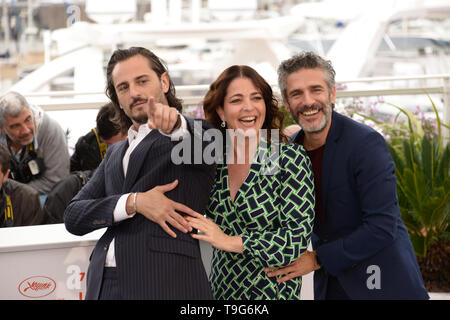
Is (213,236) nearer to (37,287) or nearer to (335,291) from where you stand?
(335,291)

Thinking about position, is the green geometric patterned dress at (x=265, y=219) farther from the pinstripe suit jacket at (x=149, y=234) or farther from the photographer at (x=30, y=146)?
the photographer at (x=30, y=146)

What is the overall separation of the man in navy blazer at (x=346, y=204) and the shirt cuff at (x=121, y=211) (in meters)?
0.49

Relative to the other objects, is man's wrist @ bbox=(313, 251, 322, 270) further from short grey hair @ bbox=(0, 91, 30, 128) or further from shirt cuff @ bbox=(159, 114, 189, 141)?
short grey hair @ bbox=(0, 91, 30, 128)

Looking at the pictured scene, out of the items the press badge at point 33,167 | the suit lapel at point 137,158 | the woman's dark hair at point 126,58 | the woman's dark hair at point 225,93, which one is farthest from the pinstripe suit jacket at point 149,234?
the press badge at point 33,167

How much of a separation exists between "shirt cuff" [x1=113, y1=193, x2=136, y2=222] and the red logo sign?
606 millimetres

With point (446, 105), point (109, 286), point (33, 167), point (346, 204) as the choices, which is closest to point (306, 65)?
point (346, 204)

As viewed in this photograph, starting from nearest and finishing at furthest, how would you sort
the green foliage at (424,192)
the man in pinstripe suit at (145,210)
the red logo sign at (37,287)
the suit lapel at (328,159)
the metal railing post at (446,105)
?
the man in pinstripe suit at (145,210) → the suit lapel at (328,159) → the red logo sign at (37,287) → the green foliage at (424,192) → the metal railing post at (446,105)

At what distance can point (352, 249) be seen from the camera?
166 cm

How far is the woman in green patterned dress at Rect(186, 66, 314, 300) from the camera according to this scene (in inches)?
61.1

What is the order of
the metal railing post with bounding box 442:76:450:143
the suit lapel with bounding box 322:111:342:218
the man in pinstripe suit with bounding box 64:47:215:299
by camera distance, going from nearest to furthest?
the man in pinstripe suit with bounding box 64:47:215:299 → the suit lapel with bounding box 322:111:342:218 → the metal railing post with bounding box 442:76:450:143

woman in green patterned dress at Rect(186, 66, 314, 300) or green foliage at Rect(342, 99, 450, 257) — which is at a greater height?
woman in green patterned dress at Rect(186, 66, 314, 300)

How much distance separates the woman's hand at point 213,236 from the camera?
59.7 inches

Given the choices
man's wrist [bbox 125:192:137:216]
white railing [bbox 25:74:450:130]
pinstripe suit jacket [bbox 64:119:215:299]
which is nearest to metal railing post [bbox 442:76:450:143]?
white railing [bbox 25:74:450:130]
